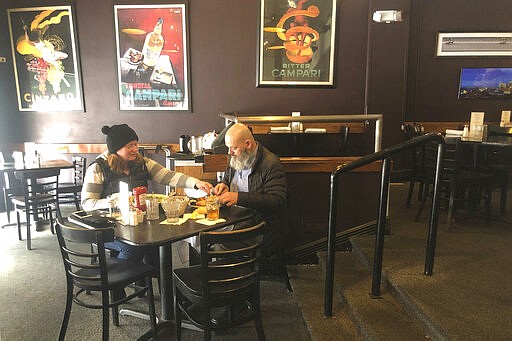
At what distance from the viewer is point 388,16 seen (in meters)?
5.30

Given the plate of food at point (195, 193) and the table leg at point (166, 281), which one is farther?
the plate of food at point (195, 193)

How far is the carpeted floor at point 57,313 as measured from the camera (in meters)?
2.77

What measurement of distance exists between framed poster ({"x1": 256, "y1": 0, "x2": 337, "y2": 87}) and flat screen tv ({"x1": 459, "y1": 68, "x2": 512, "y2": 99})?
228cm

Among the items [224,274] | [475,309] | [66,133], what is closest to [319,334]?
[224,274]

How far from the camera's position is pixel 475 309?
7.20 feet

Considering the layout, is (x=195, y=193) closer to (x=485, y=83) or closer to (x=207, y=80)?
(x=207, y=80)

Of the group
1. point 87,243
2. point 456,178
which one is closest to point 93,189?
point 87,243

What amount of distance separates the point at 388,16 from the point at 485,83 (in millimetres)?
2221

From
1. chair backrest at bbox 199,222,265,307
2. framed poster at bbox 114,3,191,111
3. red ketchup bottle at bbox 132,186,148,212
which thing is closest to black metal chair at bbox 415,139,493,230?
chair backrest at bbox 199,222,265,307

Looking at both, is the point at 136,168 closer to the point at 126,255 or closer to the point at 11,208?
the point at 126,255

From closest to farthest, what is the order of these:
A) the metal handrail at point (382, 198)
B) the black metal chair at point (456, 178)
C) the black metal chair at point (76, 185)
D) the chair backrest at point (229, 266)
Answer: the chair backrest at point (229, 266)
the metal handrail at point (382, 198)
the black metal chair at point (456, 178)
the black metal chair at point (76, 185)

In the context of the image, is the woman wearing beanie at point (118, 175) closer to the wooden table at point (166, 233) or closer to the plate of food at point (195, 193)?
the plate of food at point (195, 193)

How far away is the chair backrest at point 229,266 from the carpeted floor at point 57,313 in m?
0.58

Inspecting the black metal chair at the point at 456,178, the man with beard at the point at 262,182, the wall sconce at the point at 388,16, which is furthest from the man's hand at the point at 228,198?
the wall sconce at the point at 388,16
